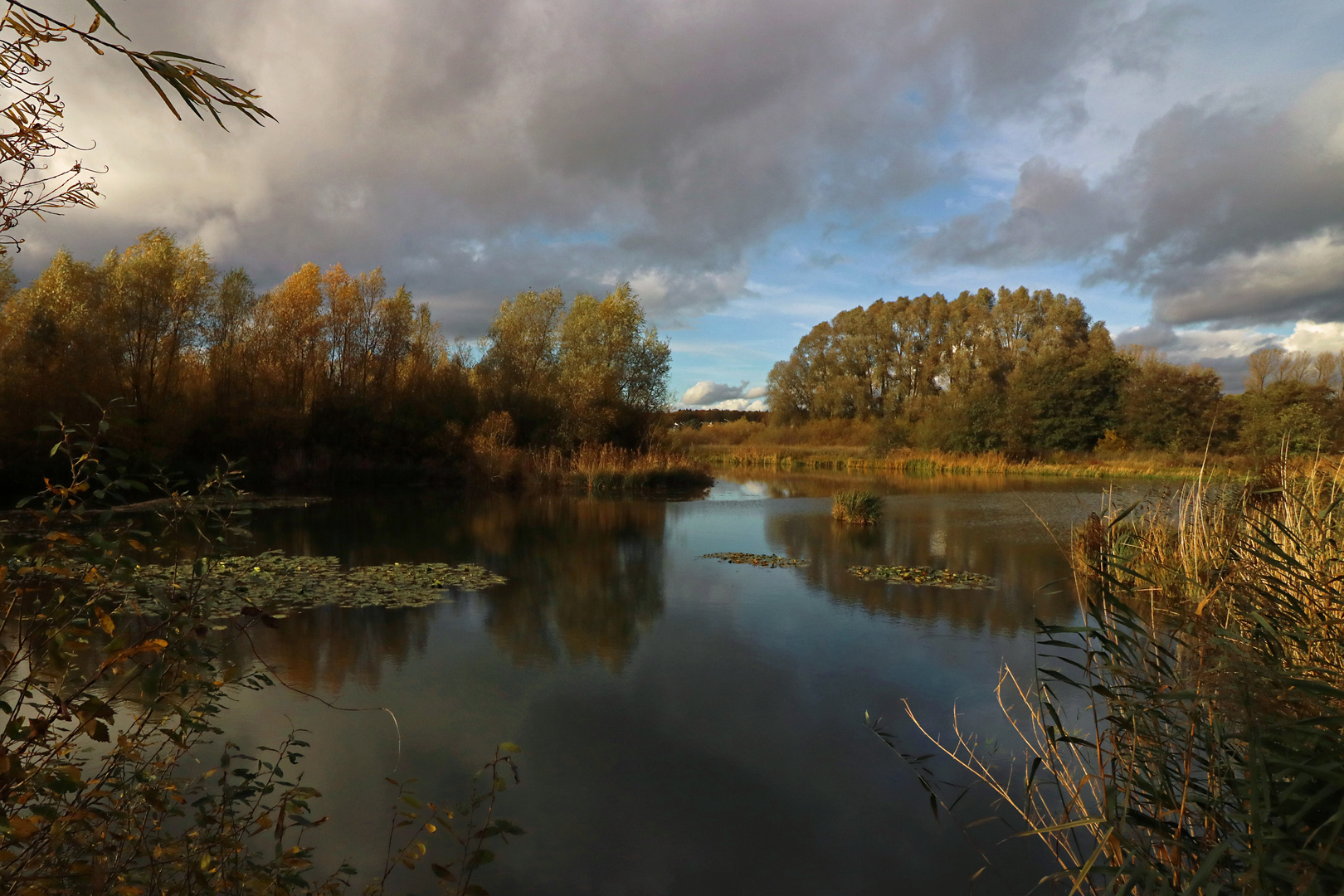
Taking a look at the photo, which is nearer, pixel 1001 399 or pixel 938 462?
pixel 938 462

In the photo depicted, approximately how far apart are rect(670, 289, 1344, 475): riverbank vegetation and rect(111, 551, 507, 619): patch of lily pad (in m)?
17.9

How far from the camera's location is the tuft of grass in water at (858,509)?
1441cm

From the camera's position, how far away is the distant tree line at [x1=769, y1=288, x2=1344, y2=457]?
28484 millimetres

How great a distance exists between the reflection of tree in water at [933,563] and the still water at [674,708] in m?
0.06

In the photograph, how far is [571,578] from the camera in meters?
9.21

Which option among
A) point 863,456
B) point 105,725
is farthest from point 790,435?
point 105,725

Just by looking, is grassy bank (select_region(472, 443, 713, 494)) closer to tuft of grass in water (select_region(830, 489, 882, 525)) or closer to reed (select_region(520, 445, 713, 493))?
reed (select_region(520, 445, 713, 493))

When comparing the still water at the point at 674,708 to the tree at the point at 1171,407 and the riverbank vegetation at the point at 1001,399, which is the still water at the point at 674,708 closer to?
the riverbank vegetation at the point at 1001,399

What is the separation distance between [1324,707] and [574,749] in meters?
3.45

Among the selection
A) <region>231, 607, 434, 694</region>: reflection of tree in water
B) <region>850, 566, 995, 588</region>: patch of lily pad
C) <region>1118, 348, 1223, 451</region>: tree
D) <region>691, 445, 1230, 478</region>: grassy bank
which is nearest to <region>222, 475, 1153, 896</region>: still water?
<region>231, 607, 434, 694</region>: reflection of tree in water

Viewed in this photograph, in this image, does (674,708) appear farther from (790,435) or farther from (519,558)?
(790,435)

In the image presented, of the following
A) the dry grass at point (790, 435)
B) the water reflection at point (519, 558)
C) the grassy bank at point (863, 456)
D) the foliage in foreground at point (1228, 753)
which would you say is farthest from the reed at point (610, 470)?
the foliage in foreground at point (1228, 753)

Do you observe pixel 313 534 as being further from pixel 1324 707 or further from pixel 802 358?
pixel 802 358

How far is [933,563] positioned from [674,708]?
6410 millimetres
